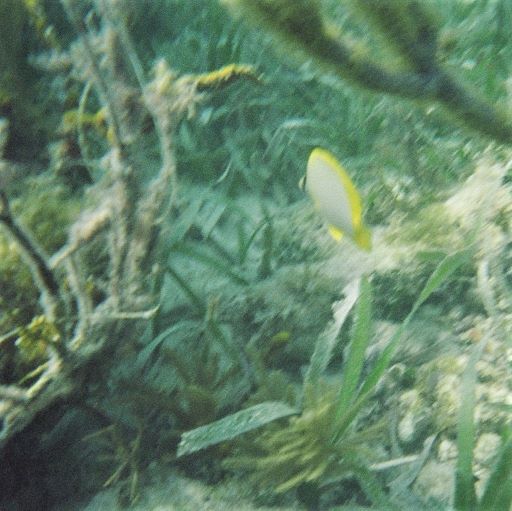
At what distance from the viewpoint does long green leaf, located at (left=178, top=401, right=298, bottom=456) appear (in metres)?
2.00

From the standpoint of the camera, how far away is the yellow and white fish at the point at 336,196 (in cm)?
175

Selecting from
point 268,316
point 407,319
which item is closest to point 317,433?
point 407,319

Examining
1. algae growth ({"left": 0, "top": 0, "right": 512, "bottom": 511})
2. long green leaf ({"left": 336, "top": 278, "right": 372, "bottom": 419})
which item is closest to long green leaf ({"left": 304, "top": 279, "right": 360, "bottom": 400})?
algae growth ({"left": 0, "top": 0, "right": 512, "bottom": 511})

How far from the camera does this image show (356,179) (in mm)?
3654

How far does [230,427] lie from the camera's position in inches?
80.0

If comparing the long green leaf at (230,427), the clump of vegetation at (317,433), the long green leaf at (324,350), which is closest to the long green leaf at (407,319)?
the clump of vegetation at (317,433)

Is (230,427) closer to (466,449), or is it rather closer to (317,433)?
(317,433)

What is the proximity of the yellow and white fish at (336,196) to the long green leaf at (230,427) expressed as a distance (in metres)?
0.70

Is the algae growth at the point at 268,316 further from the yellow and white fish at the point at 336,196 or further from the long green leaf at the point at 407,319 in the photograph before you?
the yellow and white fish at the point at 336,196

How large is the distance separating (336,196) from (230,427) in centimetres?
88

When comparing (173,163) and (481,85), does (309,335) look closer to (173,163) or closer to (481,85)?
(173,163)

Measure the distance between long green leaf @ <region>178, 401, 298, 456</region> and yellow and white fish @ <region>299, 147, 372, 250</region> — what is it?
0.70 metres

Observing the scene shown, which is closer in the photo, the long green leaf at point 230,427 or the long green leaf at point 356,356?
the long green leaf at point 230,427

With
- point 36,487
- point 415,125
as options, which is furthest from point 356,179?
point 36,487
